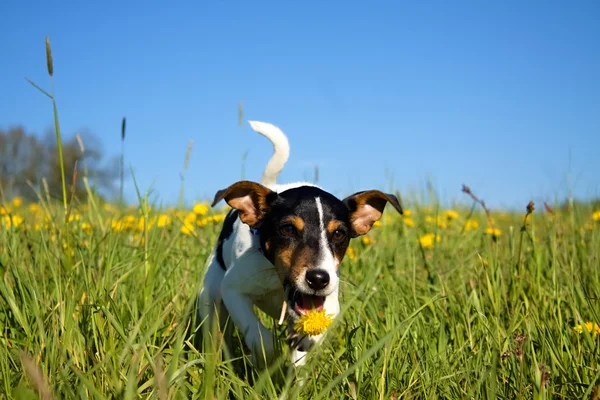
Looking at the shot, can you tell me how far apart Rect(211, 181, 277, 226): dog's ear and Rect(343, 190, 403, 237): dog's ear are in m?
0.45

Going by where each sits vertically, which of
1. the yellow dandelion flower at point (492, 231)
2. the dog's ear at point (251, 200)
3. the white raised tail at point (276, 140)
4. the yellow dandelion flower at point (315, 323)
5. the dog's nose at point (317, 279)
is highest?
the white raised tail at point (276, 140)

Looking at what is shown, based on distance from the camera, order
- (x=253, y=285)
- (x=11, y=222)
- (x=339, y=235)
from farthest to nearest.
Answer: (x=11, y=222)
(x=253, y=285)
(x=339, y=235)

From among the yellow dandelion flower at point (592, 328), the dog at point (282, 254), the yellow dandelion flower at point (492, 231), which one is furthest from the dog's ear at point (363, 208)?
the yellow dandelion flower at point (592, 328)

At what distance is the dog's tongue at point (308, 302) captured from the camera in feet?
9.49

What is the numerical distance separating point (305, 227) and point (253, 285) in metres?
0.53

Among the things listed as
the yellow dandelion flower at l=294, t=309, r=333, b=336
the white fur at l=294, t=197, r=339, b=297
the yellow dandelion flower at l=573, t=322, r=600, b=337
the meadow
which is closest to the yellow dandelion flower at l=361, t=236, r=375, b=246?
the meadow

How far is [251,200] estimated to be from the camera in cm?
336

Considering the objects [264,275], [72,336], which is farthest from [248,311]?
[72,336]

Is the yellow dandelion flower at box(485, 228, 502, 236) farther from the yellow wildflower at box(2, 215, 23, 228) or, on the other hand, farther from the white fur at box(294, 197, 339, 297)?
the yellow wildflower at box(2, 215, 23, 228)

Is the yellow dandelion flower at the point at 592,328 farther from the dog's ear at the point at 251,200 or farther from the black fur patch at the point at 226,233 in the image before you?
the black fur patch at the point at 226,233

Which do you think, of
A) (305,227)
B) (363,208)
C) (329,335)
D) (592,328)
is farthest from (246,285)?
(592,328)

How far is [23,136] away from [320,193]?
58.5 ft

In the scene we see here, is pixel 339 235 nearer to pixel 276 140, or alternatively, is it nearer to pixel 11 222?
pixel 276 140

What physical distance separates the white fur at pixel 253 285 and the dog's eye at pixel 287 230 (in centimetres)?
15
